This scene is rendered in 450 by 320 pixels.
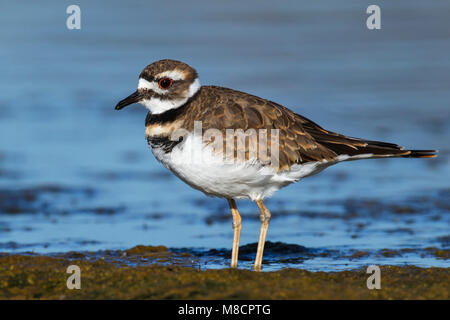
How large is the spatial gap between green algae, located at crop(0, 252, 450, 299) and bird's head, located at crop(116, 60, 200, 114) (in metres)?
1.95

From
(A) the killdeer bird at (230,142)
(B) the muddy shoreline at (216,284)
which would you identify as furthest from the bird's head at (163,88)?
(B) the muddy shoreline at (216,284)

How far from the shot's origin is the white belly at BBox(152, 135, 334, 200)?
7.35 meters

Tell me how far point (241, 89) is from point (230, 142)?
10.9 meters

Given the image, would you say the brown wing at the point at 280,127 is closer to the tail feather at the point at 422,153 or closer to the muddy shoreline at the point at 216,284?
the tail feather at the point at 422,153

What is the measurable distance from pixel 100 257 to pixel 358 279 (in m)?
3.26

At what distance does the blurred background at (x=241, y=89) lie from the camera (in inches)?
408

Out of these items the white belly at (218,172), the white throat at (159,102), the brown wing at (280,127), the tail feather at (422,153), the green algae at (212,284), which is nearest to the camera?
the green algae at (212,284)

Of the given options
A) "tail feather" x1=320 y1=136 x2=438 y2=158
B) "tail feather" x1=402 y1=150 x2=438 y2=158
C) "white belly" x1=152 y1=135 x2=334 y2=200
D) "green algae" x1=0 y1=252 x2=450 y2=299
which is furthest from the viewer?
"tail feather" x1=402 y1=150 x2=438 y2=158

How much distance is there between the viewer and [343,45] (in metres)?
23.1

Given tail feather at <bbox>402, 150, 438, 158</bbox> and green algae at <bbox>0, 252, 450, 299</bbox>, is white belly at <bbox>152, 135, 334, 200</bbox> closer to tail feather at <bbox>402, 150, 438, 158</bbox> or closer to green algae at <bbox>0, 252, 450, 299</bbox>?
green algae at <bbox>0, 252, 450, 299</bbox>

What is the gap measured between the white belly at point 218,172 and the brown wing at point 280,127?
0.15 m

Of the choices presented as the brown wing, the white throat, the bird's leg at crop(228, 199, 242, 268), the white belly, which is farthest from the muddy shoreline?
the white throat

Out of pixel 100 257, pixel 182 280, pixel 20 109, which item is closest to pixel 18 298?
pixel 182 280
